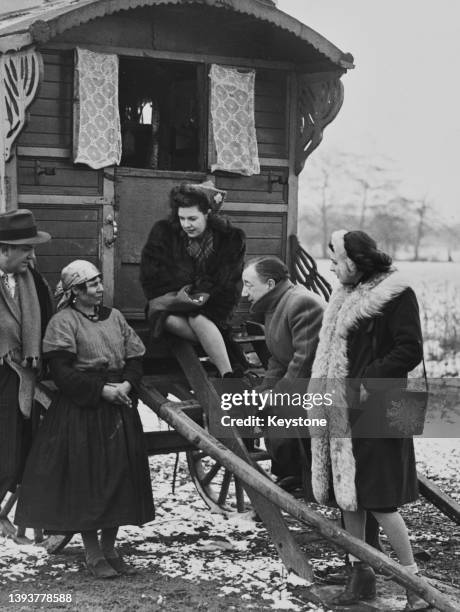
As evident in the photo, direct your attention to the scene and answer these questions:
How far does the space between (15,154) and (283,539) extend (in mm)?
3397

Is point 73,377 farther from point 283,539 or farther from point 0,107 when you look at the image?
point 0,107

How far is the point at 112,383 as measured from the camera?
5.71m

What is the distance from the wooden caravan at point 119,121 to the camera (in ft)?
22.2

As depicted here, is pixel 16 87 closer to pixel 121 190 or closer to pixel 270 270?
pixel 121 190

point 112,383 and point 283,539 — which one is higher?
point 112,383

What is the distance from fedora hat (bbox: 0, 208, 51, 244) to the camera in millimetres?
5734

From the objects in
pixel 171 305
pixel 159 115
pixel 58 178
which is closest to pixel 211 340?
pixel 171 305

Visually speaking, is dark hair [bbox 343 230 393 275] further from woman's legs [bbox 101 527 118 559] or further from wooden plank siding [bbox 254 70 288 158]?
wooden plank siding [bbox 254 70 288 158]

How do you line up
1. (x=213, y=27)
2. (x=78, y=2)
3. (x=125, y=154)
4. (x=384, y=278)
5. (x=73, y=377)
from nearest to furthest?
(x=384, y=278) → (x=73, y=377) → (x=78, y=2) → (x=213, y=27) → (x=125, y=154)

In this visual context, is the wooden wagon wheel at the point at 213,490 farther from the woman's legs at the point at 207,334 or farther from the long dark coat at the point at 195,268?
the long dark coat at the point at 195,268

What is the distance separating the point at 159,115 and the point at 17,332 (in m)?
3.91

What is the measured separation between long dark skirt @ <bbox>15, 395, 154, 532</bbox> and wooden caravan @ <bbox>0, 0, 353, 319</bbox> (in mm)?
1791

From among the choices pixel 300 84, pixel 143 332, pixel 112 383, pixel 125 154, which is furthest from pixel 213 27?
pixel 112 383

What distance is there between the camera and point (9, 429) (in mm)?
5895
